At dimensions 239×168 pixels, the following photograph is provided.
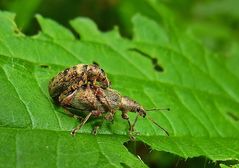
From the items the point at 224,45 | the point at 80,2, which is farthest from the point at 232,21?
the point at 80,2

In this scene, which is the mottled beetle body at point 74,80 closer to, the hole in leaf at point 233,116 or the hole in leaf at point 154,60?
the hole in leaf at point 154,60

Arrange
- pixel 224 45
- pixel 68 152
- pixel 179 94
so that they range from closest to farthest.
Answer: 1. pixel 68 152
2. pixel 179 94
3. pixel 224 45

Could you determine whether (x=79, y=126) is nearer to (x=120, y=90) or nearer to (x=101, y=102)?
(x=101, y=102)

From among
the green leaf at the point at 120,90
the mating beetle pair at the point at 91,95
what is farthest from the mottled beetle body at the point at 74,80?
the green leaf at the point at 120,90

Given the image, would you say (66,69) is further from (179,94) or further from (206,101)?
(206,101)

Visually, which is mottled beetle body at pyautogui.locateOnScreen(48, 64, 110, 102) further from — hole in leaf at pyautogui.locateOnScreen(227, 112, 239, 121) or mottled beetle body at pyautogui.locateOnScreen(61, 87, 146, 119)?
hole in leaf at pyautogui.locateOnScreen(227, 112, 239, 121)
